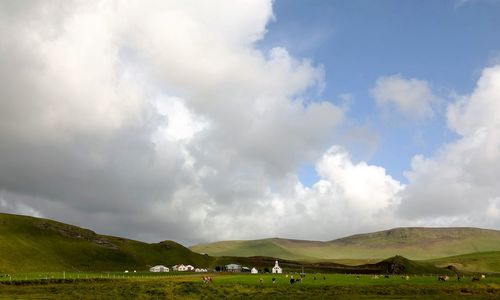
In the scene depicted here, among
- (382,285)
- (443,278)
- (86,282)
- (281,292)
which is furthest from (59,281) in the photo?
(443,278)

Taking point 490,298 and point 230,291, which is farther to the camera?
point 230,291

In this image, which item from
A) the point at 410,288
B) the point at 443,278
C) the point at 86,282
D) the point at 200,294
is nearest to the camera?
the point at 200,294

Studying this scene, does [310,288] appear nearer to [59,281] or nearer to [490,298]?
[490,298]

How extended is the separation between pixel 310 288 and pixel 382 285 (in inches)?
674

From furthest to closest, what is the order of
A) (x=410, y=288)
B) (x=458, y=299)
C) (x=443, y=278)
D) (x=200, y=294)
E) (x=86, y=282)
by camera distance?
(x=86, y=282)
(x=443, y=278)
(x=410, y=288)
(x=200, y=294)
(x=458, y=299)

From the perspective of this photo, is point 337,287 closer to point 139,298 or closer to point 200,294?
point 200,294

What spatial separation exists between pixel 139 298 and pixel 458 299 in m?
55.9

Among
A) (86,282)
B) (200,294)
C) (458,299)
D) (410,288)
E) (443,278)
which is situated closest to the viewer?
(458,299)

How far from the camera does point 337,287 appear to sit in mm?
106375

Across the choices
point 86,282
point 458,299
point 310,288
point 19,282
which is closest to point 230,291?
point 310,288

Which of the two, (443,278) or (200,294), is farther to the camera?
(443,278)

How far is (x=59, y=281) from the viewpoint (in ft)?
447

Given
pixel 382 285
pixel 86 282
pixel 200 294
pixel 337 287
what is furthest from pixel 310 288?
pixel 86 282

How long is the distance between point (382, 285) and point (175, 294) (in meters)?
46.4
